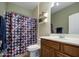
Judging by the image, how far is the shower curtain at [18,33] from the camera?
9.61ft

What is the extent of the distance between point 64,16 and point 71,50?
4.43 feet

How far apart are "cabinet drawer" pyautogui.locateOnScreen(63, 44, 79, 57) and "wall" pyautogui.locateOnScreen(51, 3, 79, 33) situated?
3.28 feet

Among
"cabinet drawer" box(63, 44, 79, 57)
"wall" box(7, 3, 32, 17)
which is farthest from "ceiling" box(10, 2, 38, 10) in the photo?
"cabinet drawer" box(63, 44, 79, 57)

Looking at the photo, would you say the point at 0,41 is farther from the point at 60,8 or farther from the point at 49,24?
the point at 60,8

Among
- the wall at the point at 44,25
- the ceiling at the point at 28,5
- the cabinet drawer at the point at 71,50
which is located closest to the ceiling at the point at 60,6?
the wall at the point at 44,25

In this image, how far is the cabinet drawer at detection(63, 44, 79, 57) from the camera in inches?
49.2

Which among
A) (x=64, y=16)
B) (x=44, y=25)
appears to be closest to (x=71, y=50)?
(x=64, y=16)

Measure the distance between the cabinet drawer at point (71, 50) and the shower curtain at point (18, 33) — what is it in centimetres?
188

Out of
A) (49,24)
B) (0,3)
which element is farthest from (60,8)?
(0,3)

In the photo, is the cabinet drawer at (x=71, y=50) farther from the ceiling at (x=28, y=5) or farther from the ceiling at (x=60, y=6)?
the ceiling at (x=28, y=5)

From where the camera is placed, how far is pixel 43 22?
323cm

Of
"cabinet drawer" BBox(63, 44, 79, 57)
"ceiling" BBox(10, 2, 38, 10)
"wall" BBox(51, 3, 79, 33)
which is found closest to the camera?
"cabinet drawer" BBox(63, 44, 79, 57)

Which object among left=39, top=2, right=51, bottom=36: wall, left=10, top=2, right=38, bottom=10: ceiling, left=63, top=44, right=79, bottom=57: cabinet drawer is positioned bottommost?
left=63, top=44, right=79, bottom=57: cabinet drawer

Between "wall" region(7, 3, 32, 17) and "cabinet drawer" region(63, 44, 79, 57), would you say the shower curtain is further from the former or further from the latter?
"cabinet drawer" region(63, 44, 79, 57)
